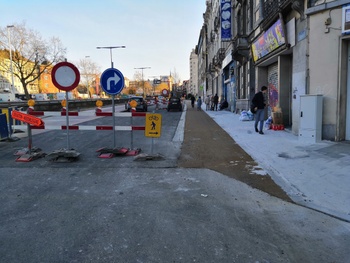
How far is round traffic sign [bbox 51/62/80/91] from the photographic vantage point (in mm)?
7391

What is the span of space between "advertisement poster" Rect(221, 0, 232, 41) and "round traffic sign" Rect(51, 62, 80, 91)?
A: 18098mm

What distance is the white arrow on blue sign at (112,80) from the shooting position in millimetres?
7863

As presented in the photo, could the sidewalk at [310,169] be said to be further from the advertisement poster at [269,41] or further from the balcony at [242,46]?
the balcony at [242,46]

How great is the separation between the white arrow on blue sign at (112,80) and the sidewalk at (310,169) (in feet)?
12.7

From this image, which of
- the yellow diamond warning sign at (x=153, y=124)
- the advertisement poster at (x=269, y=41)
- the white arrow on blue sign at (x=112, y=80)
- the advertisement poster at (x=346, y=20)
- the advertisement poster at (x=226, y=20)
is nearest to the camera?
the yellow diamond warning sign at (x=153, y=124)

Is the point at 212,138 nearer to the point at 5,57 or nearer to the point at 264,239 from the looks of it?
the point at 264,239

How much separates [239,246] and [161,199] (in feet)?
5.51

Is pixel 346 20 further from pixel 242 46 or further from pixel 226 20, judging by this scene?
pixel 226 20

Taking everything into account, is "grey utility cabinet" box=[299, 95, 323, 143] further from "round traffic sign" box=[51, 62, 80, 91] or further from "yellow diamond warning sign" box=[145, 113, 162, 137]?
"round traffic sign" box=[51, 62, 80, 91]

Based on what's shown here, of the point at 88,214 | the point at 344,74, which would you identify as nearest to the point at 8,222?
the point at 88,214

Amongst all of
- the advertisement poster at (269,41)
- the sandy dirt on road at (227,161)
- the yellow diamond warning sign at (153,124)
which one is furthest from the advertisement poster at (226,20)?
the yellow diamond warning sign at (153,124)

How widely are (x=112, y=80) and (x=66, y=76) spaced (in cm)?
113

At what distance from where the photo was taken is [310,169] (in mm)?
6062

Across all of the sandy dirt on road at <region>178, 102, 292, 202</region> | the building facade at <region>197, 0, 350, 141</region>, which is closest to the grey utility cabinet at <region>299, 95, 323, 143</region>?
the building facade at <region>197, 0, 350, 141</region>
